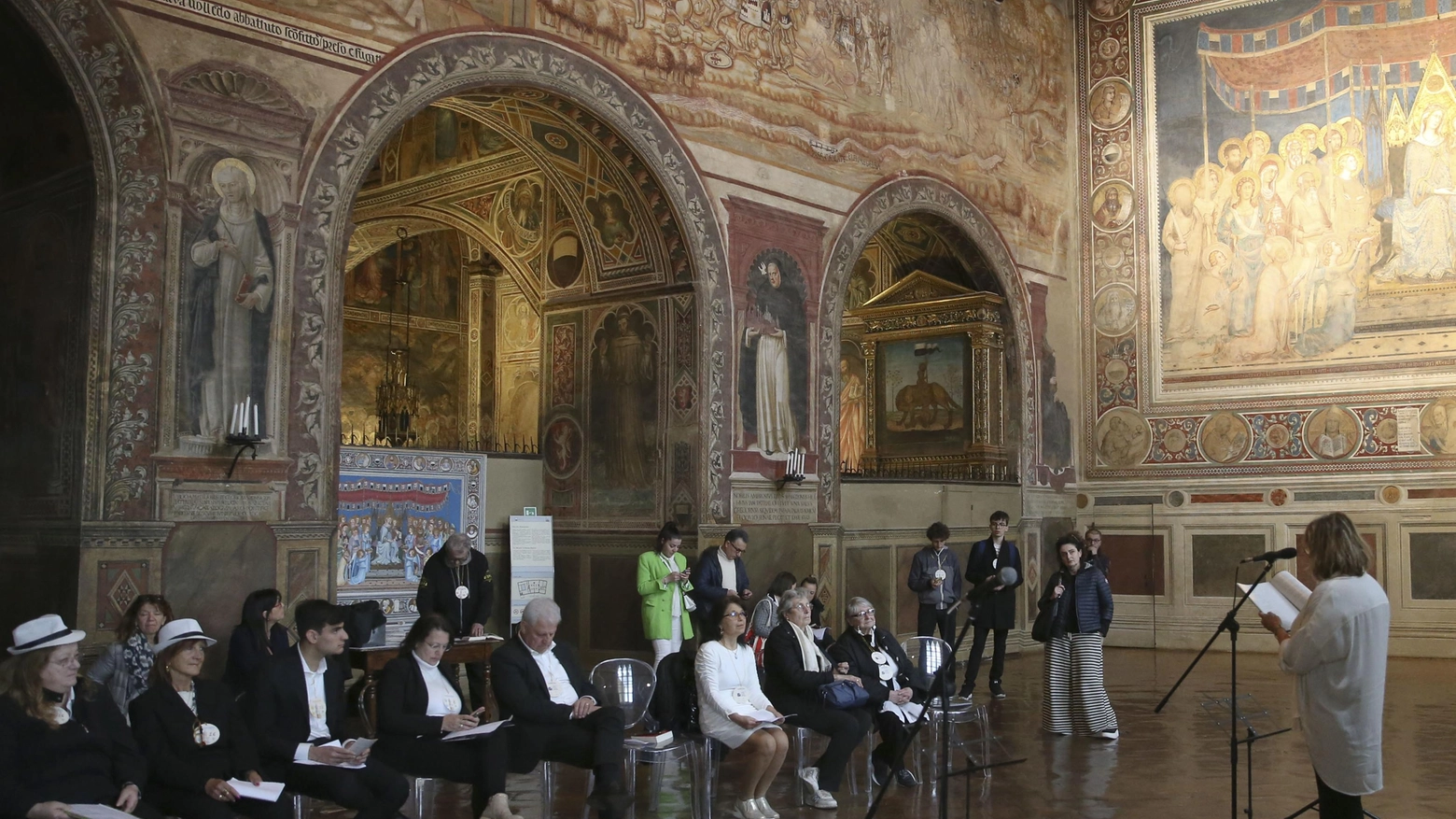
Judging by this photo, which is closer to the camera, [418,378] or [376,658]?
[376,658]

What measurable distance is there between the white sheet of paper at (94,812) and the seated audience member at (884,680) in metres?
4.34

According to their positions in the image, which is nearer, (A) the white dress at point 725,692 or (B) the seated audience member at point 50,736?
(B) the seated audience member at point 50,736

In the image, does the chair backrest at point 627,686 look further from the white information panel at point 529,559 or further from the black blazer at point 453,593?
the white information panel at point 529,559

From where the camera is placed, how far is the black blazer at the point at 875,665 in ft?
25.9

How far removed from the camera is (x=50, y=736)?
193 inches

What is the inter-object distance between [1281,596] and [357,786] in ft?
14.8

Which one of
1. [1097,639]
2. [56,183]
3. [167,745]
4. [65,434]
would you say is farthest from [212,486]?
[1097,639]

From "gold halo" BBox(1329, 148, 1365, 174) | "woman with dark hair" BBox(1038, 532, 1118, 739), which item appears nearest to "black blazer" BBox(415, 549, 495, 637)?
"woman with dark hair" BBox(1038, 532, 1118, 739)

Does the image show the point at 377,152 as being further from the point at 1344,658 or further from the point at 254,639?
the point at 1344,658

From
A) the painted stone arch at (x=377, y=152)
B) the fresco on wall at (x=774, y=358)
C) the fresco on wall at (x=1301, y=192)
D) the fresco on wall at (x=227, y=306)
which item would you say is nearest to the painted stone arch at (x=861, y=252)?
the fresco on wall at (x=774, y=358)

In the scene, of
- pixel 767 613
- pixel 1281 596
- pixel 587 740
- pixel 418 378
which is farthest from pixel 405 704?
pixel 418 378

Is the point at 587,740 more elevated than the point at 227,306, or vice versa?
the point at 227,306

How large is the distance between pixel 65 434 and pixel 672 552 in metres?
4.58

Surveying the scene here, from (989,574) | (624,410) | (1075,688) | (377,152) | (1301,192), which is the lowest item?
(1075,688)
